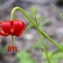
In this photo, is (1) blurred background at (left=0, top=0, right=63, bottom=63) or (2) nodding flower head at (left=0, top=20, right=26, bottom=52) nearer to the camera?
(2) nodding flower head at (left=0, top=20, right=26, bottom=52)

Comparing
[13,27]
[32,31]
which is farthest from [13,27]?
[32,31]

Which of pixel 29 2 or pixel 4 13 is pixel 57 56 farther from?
pixel 29 2

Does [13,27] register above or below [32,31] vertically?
below

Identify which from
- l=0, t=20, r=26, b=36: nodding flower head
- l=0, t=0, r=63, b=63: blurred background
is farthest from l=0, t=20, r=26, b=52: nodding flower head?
l=0, t=0, r=63, b=63: blurred background

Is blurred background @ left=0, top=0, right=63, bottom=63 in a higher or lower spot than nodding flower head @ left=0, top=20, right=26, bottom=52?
higher

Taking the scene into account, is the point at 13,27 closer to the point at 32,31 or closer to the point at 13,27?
the point at 13,27

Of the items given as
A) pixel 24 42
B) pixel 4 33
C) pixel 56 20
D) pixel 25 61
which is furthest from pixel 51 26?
pixel 4 33

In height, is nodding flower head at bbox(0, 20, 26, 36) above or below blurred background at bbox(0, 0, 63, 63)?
below

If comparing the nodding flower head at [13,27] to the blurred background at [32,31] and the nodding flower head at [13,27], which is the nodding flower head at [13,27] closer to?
the nodding flower head at [13,27]

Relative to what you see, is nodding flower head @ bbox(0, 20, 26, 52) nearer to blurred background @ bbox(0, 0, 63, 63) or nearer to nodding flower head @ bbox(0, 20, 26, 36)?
nodding flower head @ bbox(0, 20, 26, 36)

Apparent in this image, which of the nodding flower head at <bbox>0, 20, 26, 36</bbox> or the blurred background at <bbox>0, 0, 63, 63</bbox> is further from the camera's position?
the blurred background at <bbox>0, 0, 63, 63</bbox>

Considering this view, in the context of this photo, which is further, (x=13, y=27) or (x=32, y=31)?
(x=32, y=31)
